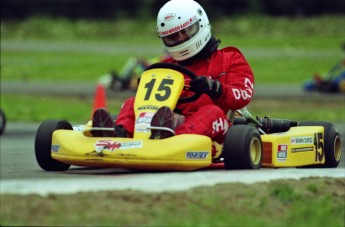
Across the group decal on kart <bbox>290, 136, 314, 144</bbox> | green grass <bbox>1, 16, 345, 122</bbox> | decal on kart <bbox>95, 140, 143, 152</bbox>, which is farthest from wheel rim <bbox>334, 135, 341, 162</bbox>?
green grass <bbox>1, 16, 345, 122</bbox>

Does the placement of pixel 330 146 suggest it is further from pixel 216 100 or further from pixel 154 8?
pixel 154 8

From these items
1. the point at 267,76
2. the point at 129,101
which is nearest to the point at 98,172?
the point at 129,101

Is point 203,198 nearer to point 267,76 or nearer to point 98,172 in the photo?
point 98,172

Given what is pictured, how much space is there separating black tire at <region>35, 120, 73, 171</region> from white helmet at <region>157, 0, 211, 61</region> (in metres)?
1.10

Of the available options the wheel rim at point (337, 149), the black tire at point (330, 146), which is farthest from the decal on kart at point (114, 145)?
the wheel rim at point (337, 149)

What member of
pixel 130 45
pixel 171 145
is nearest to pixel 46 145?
pixel 171 145

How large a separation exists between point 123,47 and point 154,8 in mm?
8267

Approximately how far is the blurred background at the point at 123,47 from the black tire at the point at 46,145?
28.9 feet

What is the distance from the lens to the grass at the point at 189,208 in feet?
18.9

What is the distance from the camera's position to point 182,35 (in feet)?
30.0

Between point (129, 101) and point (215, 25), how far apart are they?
41.7m

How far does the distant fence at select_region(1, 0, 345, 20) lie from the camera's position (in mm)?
49250

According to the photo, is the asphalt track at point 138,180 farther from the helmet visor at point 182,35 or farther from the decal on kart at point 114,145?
the helmet visor at point 182,35

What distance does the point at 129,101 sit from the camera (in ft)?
29.2
